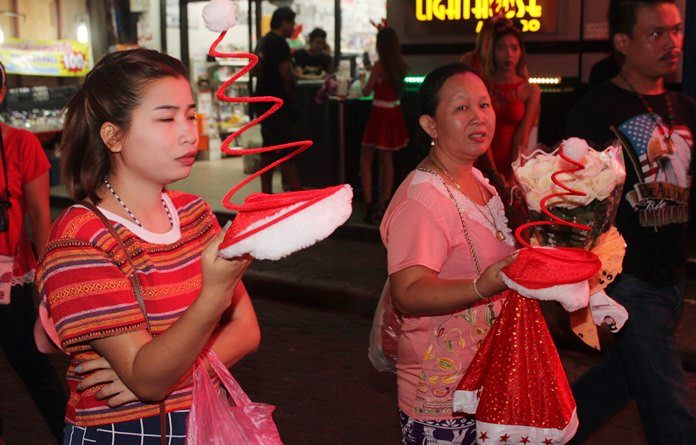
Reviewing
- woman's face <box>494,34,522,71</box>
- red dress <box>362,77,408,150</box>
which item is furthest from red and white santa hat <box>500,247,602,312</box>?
red dress <box>362,77,408,150</box>

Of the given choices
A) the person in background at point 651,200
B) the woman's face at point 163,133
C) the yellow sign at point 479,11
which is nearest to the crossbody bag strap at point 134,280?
the woman's face at point 163,133

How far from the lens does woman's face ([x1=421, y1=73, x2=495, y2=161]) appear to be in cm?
306

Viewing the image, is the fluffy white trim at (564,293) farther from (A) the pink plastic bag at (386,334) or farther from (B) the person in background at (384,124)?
(B) the person in background at (384,124)

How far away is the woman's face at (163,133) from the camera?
2117mm

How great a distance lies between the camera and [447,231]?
2.87 meters

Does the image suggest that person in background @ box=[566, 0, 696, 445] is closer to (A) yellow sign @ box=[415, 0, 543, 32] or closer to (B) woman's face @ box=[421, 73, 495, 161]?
(B) woman's face @ box=[421, 73, 495, 161]

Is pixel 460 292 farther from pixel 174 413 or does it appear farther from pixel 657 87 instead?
pixel 657 87

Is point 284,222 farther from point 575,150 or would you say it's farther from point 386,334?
point 386,334

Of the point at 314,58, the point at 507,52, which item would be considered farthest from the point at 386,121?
the point at 507,52

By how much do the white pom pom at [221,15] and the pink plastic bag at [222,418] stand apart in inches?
32.7

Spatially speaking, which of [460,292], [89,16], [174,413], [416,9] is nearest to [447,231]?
[460,292]

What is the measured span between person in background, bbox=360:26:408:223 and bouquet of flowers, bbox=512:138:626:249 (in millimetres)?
7414

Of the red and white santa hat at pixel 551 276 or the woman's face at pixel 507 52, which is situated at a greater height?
the woman's face at pixel 507 52

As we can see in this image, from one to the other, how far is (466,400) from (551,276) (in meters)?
0.53
